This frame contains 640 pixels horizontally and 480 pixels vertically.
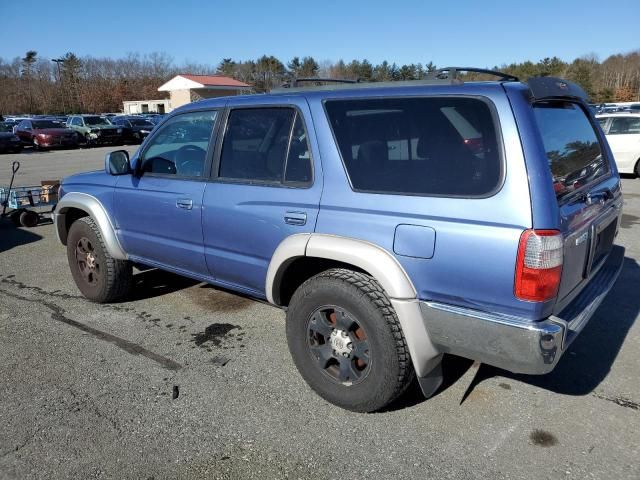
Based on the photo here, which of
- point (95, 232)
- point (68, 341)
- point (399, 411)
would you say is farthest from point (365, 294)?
point (95, 232)

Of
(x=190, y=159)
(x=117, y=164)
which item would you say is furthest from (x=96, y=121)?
(x=190, y=159)

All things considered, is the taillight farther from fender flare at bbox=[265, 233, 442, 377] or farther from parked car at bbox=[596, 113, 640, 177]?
parked car at bbox=[596, 113, 640, 177]

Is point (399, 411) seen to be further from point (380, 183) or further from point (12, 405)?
point (12, 405)

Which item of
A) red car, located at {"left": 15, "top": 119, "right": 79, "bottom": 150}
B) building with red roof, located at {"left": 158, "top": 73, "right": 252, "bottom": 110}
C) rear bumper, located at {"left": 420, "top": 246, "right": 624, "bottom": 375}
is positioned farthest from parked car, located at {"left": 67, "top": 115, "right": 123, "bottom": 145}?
rear bumper, located at {"left": 420, "top": 246, "right": 624, "bottom": 375}

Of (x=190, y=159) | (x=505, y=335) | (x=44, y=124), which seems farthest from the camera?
(x=44, y=124)

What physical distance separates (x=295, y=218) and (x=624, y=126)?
13067 mm

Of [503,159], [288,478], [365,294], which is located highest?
[503,159]

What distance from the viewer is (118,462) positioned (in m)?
2.60

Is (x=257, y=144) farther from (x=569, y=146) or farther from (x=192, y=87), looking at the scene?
(x=192, y=87)

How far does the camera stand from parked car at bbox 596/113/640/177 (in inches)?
504

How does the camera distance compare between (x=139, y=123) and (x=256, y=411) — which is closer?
(x=256, y=411)

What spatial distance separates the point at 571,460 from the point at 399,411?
913 mm

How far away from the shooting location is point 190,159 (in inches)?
153

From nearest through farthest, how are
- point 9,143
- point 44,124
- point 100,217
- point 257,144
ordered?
point 257,144
point 100,217
point 9,143
point 44,124
